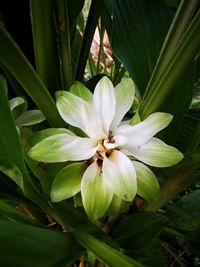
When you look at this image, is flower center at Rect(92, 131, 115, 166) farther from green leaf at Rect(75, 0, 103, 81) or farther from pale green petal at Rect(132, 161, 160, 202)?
green leaf at Rect(75, 0, 103, 81)

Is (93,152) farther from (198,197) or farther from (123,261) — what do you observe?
(198,197)

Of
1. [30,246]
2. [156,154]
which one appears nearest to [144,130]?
[156,154]

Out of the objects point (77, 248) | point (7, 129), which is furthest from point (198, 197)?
point (7, 129)

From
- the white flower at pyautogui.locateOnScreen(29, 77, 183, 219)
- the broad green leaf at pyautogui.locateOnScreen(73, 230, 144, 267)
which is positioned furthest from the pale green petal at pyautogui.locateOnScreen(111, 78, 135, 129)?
the broad green leaf at pyautogui.locateOnScreen(73, 230, 144, 267)

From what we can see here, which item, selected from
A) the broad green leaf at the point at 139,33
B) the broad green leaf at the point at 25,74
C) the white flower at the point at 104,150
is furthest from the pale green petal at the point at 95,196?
the broad green leaf at the point at 139,33

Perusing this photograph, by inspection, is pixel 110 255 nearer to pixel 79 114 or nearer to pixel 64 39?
pixel 79 114

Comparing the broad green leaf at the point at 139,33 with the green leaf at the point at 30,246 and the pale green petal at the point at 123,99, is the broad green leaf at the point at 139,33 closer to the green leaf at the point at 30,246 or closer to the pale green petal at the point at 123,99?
the pale green petal at the point at 123,99

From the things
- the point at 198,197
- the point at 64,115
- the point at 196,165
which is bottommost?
the point at 198,197
